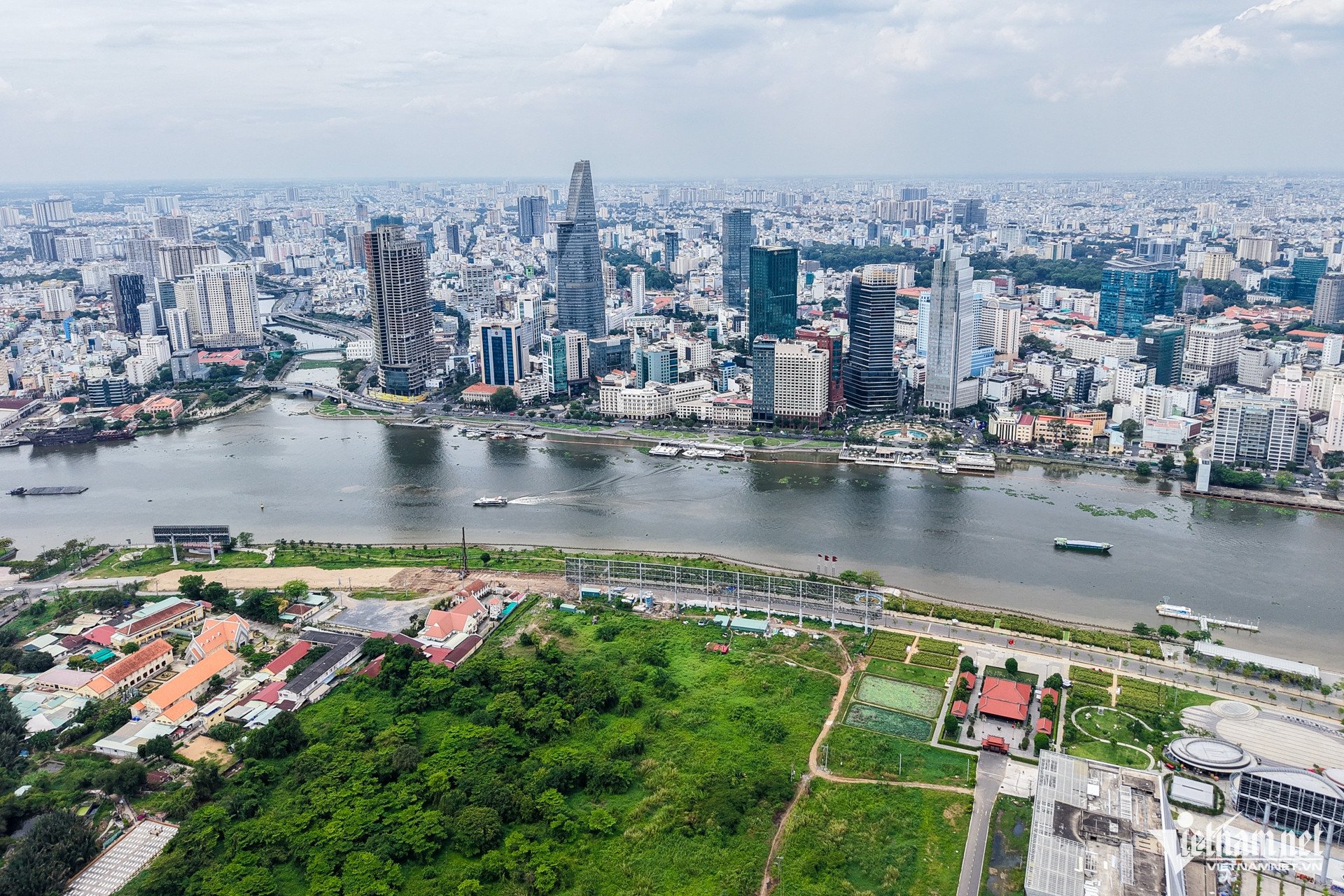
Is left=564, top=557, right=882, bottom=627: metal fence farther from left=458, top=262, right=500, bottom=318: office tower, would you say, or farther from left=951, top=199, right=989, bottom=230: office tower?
left=951, top=199, right=989, bottom=230: office tower

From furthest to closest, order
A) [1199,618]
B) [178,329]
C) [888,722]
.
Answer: [178,329], [1199,618], [888,722]

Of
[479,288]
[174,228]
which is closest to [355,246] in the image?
[174,228]

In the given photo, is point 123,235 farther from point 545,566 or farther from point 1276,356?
point 1276,356

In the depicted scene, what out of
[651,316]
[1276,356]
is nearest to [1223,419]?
[1276,356]

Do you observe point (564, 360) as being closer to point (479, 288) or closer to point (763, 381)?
point (763, 381)

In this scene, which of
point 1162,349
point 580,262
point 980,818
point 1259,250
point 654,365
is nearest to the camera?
point 980,818

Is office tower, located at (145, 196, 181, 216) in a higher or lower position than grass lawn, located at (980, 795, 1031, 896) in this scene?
higher

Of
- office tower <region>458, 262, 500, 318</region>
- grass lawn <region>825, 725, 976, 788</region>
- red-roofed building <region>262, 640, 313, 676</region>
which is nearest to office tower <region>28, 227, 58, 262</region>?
office tower <region>458, 262, 500, 318</region>
